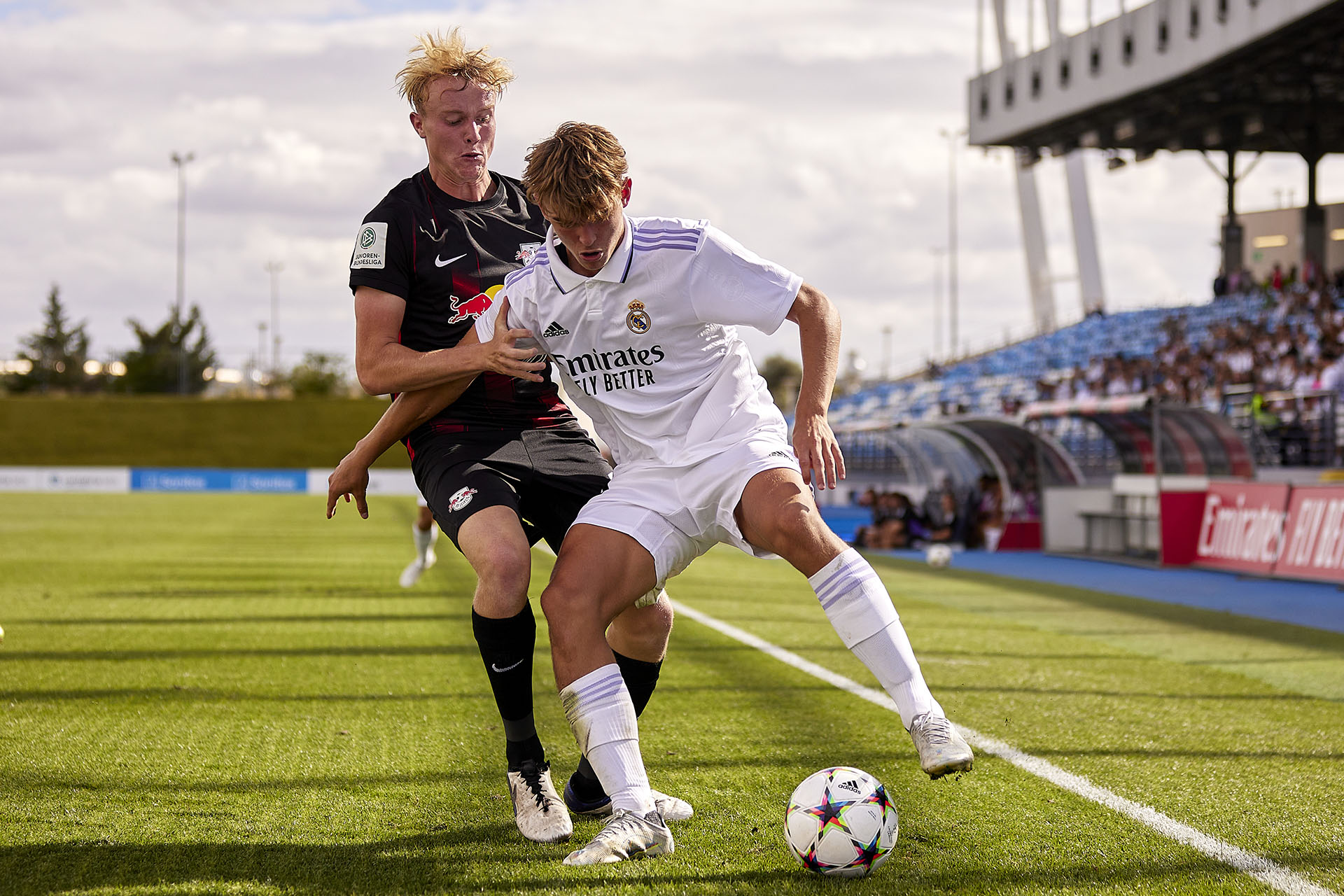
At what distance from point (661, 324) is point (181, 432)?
167 feet

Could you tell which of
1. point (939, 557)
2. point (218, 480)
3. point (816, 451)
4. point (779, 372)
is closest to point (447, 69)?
point (816, 451)

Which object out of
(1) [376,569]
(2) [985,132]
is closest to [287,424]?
(2) [985,132]

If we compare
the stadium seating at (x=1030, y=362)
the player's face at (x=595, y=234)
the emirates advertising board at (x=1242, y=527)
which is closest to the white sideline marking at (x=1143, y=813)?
the player's face at (x=595, y=234)

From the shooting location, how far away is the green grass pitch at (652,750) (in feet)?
10.8

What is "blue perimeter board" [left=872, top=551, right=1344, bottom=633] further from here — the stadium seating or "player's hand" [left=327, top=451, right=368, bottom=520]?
the stadium seating

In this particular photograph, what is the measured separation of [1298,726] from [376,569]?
34.8ft

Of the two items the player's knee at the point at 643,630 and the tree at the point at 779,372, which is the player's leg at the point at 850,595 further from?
the tree at the point at 779,372

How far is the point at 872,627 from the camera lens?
3365 millimetres

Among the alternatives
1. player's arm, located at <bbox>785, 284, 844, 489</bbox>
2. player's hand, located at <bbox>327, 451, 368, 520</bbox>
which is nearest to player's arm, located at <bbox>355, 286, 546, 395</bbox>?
player's hand, located at <bbox>327, 451, 368, 520</bbox>

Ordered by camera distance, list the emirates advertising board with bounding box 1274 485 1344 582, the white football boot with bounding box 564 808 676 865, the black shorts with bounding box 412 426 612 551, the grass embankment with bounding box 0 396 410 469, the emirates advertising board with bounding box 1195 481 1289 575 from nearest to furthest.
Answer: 1. the white football boot with bounding box 564 808 676 865
2. the black shorts with bounding box 412 426 612 551
3. the emirates advertising board with bounding box 1274 485 1344 582
4. the emirates advertising board with bounding box 1195 481 1289 575
5. the grass embankment with bounding box 0 396 410 469

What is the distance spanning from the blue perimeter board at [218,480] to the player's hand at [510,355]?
43.2 metres

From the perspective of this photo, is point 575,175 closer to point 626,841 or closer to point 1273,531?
point 626,841

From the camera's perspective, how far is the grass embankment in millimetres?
49281

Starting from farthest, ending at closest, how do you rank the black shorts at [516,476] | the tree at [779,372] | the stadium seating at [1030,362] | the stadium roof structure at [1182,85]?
1. the tree at [779,372]
2. the stadium seating at [1030,362]
3. the stadium roof structure at [1182,85]
4. the black shorts at [516,476]
